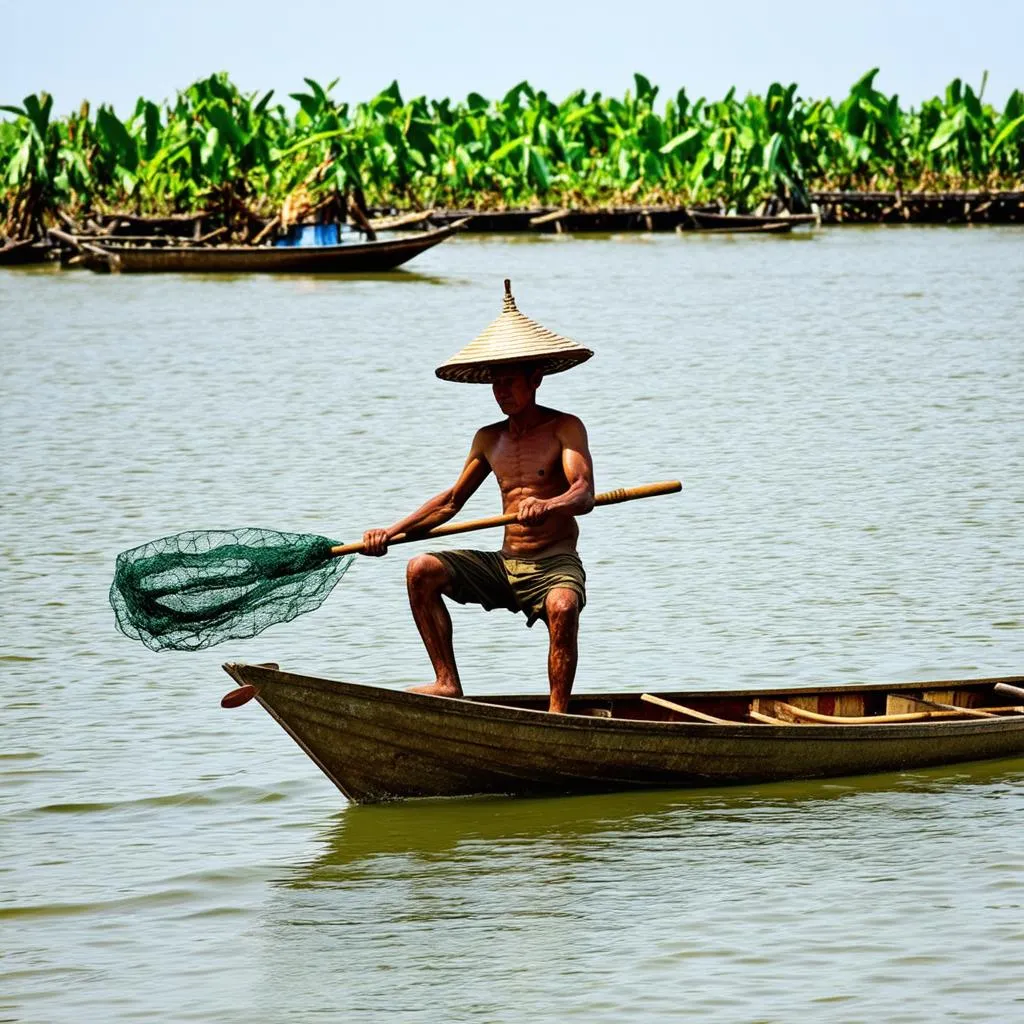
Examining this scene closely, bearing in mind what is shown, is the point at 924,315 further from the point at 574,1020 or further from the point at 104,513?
the point at 574,1020

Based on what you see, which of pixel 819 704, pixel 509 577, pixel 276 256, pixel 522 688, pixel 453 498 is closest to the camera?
pixel 509 577

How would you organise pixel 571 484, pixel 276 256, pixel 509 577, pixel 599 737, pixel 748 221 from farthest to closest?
pixel 748 221
pixel 276 256
pixel 509 577
pixel 571 484
pixel 599 737

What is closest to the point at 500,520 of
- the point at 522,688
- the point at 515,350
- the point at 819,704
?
the point at 515,350

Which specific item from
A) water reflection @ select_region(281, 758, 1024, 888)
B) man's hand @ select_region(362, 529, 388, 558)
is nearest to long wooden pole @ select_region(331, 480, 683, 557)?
man's hand @ select_region(362, 529, 388, 558)

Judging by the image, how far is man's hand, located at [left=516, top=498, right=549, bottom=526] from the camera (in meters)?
6.40

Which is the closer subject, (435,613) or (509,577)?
(435,613)

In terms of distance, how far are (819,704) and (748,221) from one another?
35.3 meters

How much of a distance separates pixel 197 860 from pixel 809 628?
12.0 feet

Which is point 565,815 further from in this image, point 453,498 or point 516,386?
point 516,386

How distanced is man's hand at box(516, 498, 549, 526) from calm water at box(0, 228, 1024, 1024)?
0.92 metres

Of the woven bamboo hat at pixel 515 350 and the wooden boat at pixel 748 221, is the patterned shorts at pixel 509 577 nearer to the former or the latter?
the woven bamboo hat at pixel 515 350

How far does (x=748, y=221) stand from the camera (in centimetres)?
4159

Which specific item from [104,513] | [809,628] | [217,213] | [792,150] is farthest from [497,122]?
[809,628]

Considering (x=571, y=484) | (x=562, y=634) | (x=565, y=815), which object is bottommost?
(x=565, y=815)
